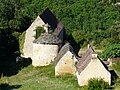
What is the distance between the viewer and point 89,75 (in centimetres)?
5088

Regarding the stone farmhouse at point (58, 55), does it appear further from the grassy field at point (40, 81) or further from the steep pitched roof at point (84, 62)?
the grassy field at point (40, 81)

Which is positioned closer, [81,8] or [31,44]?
[31,44]

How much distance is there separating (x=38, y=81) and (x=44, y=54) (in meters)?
7.00

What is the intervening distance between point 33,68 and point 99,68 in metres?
11.8

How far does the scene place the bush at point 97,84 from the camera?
160ft

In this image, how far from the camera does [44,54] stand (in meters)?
60.1

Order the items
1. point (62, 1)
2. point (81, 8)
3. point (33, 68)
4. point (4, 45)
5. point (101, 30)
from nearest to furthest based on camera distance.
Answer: point (33, 68)
point (4, 45)
point (101, 30)
point (81, 8)
point (62, 1)

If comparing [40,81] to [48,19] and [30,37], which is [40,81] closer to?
[30,37]

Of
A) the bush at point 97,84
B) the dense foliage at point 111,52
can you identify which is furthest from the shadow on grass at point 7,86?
the dense foliage at point 111,52

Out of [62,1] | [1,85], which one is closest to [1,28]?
[1,85]

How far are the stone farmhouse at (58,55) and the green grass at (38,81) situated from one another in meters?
0.94

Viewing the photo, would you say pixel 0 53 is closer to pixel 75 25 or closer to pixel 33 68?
pixel 33 68

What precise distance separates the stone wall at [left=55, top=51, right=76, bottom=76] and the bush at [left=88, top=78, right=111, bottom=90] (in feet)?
18.9

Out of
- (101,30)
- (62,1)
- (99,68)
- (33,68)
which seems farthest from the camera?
(62,1)
